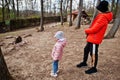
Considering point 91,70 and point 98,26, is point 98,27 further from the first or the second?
point 91,70

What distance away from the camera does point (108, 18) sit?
477cm

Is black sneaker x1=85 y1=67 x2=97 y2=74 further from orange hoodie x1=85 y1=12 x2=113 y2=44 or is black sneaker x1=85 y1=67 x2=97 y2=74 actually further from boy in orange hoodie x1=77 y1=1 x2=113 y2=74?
orange hoodie x1=85 y1=12 x2=113 y2=44

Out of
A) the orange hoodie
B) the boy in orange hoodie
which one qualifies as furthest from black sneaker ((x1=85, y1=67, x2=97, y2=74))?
the orange hoodie

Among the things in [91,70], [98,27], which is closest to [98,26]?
[98,27]

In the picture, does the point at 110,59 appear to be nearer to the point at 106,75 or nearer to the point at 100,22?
the point at 106,75

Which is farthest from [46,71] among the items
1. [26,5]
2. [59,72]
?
[26,5]

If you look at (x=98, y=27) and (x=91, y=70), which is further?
(x=91, y=70)

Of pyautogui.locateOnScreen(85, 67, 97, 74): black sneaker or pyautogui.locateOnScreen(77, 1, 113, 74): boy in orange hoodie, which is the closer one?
pyautogui.locateOnScreen(77, 1, 113, 74): boy in orange hoodie

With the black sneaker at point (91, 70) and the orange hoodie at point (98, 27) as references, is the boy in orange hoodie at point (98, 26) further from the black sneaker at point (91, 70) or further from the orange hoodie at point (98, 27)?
the black sneaker at point (91, 70)

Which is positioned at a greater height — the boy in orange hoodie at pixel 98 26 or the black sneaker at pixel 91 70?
the boy in orange hoodie at pixel 98 26

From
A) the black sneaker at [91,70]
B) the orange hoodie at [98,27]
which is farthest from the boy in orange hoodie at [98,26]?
the black sneaker at [91,70]

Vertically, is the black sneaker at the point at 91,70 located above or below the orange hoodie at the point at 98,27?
below

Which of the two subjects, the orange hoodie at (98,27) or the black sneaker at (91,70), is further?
the black sneaker at (91,70)

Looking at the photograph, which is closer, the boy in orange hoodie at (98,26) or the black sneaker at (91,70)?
the boy in orange hoodie at (98,26)
